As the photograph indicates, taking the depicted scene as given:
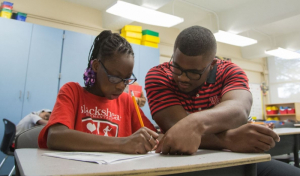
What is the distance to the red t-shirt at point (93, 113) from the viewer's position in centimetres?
100

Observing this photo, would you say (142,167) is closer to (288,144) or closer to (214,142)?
(214,142)

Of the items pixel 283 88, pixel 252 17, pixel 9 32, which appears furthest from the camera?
pixel 283 88

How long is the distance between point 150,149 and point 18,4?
3.83 meters

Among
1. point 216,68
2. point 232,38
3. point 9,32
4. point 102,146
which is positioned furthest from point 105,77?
point 232,38

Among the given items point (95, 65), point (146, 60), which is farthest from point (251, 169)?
point (146, 60)

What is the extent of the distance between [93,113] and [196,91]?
53 cm

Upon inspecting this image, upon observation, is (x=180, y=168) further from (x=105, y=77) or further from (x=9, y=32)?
(x=9, y=32)

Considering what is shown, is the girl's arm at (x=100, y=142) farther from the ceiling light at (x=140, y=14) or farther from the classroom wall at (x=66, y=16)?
the classroom wall at (x=66, y=16)

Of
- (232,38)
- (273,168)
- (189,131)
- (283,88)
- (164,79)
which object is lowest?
(273,168)

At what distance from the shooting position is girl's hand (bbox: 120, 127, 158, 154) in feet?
2.36

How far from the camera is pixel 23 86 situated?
10.2 feet

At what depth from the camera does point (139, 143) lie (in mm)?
731

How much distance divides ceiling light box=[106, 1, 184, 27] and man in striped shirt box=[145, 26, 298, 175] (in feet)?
7.17

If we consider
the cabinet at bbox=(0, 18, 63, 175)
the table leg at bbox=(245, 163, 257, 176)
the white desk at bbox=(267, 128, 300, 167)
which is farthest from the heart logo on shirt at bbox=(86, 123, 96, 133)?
the cabinet at bbox=(0, 18, 63, 175)
